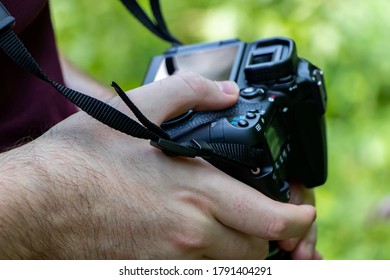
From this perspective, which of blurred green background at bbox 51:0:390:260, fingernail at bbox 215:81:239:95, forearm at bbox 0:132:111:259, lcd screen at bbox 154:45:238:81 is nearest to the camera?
forearm at bbox 0:132:111:259

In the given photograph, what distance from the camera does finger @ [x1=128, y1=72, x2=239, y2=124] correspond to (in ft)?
2.34

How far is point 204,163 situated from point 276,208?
3.5 inches

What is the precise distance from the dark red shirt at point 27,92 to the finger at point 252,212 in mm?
237

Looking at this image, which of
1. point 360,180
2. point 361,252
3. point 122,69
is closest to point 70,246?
point 361,252

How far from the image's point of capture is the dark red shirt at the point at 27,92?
0.82m

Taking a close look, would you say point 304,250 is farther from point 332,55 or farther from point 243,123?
point 332,55

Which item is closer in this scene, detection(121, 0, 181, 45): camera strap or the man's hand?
the man's hand

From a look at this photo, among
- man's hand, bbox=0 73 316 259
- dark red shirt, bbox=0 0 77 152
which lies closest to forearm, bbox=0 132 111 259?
man's hand, bbox=0 73 316 259

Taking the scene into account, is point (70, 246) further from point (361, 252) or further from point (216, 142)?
point (361, 252)

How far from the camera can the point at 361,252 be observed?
5.25ft

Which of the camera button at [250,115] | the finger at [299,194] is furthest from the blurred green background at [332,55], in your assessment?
the camera button at [250,115]

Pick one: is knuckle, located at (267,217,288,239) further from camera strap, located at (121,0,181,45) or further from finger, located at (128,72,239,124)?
camera strap, located at (121,0,181,45)

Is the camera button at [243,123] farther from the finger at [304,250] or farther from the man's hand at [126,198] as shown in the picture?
the finger at [304,250]

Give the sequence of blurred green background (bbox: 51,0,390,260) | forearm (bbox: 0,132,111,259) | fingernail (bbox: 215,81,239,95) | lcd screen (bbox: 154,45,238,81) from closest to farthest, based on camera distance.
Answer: forearm (bbox: 0,132,111,259) → fingernail (bbox: 215,81,239,95) → lcd screen (bbox: 154,45,238,81) → blurred green background (bbox: 51,0,390,260)
